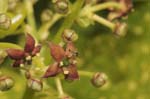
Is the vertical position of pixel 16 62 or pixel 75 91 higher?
pixel 75 91

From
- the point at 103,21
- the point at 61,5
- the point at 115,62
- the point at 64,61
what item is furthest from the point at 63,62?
the point at 115,62

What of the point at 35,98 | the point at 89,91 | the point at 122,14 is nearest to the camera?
the point at 35,98

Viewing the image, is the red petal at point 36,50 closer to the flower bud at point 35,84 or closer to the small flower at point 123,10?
the flower bud at point 35,84

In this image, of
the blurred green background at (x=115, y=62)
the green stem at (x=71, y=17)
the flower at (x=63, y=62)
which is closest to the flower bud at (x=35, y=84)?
the flower at (x=63, y=62)

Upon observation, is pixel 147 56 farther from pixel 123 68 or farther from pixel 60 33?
pixel 60 33

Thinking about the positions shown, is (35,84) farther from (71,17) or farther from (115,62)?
(115,62)

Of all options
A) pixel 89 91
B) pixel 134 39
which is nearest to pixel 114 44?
→ pixel 134 39
